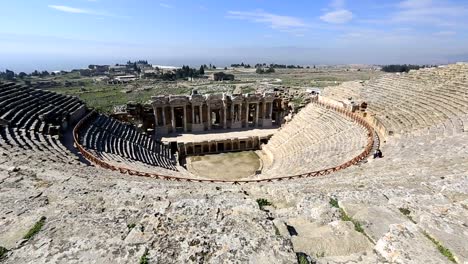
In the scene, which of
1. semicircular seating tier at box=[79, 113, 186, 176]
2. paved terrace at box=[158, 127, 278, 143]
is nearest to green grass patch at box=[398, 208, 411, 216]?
semicircular seating tier at box=[79, 113, 186, 176]

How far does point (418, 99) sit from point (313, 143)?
1079cm

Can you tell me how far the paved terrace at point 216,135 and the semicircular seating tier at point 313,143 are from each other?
12.0 ft

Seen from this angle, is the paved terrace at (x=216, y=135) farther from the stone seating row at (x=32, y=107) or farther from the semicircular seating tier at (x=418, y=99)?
the stone seating row at (x=32, y=107)

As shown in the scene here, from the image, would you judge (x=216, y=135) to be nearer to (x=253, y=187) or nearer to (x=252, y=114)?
(x=252, y=114)

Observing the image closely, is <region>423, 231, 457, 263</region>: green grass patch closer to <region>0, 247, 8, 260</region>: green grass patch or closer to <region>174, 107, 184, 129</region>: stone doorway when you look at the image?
<region>0, 247, 8, 260</region>: green grass patch

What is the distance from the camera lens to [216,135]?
38.9 metres

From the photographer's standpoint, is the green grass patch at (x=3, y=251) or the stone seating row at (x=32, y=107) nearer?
the green grass patch at (x=3, y=251)

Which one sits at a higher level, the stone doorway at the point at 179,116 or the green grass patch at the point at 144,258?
the green grass patch at the point at 144,258

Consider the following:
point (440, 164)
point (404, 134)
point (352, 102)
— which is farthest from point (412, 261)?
point (352, 102)

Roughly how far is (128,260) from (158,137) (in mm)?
33605

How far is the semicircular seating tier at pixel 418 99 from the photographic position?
22.5 meters

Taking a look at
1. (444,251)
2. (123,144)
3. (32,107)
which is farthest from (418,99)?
(32,107)

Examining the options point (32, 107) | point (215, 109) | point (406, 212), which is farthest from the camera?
point (215, 109)

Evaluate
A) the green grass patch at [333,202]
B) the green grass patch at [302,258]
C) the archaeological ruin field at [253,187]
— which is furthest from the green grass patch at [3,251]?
the green grass patch at [333,202]
